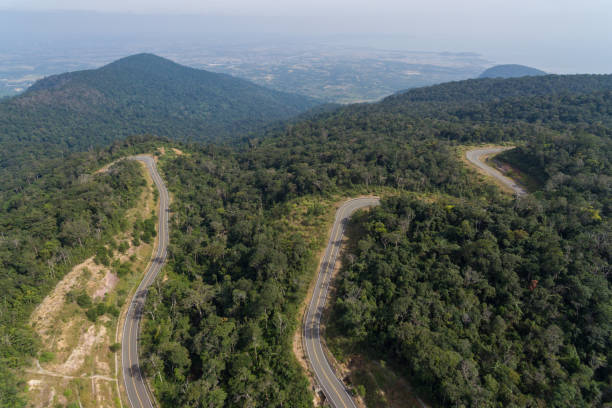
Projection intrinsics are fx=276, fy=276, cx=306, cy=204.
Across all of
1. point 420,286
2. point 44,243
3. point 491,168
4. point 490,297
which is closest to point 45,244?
point 44,243

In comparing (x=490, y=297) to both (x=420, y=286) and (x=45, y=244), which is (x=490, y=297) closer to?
(x=420, y=286)

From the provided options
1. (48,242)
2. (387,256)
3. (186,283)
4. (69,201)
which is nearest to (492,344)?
(387,256)

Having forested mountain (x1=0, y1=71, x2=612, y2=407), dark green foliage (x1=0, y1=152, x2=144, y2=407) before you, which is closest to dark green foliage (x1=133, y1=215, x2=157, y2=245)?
dark green foliage (x1=0, y1=152, x2=144, y2=407)

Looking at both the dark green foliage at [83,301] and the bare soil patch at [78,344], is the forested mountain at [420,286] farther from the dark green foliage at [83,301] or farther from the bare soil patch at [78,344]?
the dark green foliage at [83,301]

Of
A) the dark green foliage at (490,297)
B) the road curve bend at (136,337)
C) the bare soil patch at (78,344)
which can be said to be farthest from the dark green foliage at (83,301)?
the dark green foliage at (490,297)

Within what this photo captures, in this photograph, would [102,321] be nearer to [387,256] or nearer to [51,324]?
[51,324]

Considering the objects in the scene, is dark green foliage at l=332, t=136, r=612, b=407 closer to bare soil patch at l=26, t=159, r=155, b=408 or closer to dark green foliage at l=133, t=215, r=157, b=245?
bare soil patch at l=26, t=159, r=155, b=408
